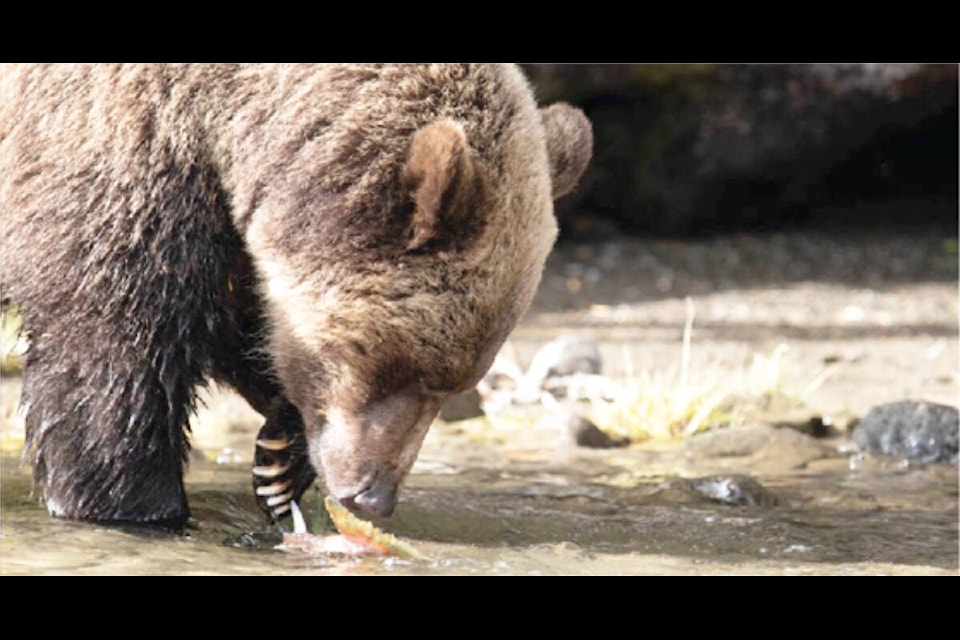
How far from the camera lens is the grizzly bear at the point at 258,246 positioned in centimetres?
555

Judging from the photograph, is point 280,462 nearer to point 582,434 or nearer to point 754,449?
point 582,434

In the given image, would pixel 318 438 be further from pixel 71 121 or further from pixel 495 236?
pixel 71 121

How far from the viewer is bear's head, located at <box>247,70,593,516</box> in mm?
5504

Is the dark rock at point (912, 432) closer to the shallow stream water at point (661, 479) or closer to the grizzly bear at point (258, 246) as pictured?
the shallow stream water at point (661, 479)

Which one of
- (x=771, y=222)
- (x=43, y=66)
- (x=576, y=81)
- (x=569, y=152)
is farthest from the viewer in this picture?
(x=771, y=222)

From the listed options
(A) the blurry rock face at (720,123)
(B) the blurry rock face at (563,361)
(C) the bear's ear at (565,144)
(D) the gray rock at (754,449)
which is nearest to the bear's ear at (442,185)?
(C) the bear's ear at (565,144)

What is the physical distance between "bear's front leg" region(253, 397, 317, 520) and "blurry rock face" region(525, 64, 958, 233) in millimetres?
8146

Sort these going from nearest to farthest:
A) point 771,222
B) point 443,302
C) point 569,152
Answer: point 443,302 < point 569,152 < point 771,222

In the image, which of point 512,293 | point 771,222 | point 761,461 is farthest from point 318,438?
point 771,222

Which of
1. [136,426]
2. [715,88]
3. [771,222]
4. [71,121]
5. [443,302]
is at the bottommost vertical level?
[136,426]

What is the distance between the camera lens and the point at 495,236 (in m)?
5.53

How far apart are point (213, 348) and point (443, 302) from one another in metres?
1.03

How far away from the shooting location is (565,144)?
629 centimetres

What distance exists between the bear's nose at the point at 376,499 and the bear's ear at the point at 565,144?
141 cm
